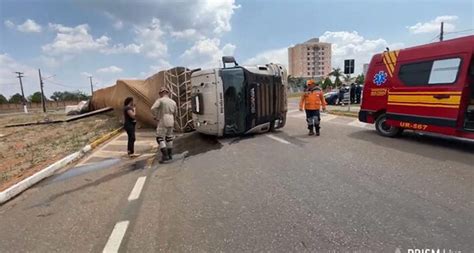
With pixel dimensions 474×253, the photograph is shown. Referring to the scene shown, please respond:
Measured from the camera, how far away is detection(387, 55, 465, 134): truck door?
21.5ft

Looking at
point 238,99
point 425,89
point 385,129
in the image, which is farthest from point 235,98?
point 425,89

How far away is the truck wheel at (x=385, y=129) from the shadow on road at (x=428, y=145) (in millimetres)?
172

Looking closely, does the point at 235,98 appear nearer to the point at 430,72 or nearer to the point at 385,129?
the point at 385,129

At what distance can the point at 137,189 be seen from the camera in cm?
506

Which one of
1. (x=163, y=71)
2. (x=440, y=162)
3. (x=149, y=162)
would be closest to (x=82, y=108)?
(x=163, y=71)

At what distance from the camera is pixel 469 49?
6281 millimetres

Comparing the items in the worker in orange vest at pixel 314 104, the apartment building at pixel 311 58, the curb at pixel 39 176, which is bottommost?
the curb at pixel 39 176

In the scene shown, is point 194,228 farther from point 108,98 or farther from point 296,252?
point 108,98

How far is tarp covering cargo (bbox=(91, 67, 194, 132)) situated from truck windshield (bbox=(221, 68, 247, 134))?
3.69 metres

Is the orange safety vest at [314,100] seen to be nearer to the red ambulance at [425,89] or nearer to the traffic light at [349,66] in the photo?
the red ambulance at [425,89]

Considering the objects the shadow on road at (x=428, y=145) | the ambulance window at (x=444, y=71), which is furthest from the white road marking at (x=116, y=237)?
the ambulance window at (x=444, y=71)

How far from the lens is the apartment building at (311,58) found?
125312 mm

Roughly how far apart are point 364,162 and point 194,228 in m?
3.87

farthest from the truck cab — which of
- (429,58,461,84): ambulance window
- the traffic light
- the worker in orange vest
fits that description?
the traffic light
